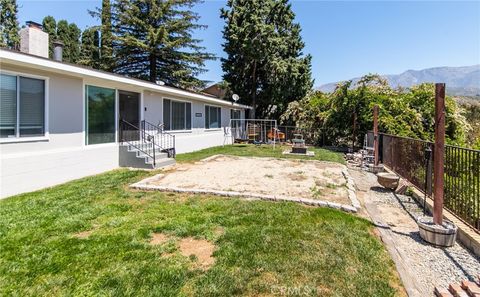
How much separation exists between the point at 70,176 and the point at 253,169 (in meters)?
5.18

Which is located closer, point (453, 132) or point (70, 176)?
point (70, 176)

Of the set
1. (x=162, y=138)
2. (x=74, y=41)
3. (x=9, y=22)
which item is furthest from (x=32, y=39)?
(x=74, y=41)

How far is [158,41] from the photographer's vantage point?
2181 centimetres

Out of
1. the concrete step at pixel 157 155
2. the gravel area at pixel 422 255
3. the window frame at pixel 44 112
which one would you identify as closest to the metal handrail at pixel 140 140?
the concrete step at pixel 157 155

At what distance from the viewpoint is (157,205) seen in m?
5.11

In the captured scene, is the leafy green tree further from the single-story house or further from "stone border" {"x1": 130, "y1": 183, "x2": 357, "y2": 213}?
the single-story house

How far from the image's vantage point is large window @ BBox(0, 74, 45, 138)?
18.6 ft

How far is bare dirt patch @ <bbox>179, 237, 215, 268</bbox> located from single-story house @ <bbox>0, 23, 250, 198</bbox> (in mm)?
4663

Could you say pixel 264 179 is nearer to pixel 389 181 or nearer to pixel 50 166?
pixel 389 181

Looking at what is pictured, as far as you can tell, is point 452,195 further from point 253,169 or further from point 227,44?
point 227,44

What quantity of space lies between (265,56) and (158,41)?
8586 mm

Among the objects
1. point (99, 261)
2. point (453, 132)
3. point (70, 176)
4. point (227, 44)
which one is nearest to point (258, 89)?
point (227, 44)

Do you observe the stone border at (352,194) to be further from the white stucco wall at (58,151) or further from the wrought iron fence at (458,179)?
the white stucco wall at (58,151)

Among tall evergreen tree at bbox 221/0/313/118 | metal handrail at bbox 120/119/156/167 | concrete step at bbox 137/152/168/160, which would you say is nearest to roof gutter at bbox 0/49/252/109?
metal handrail at bbox 120/119/156/167
